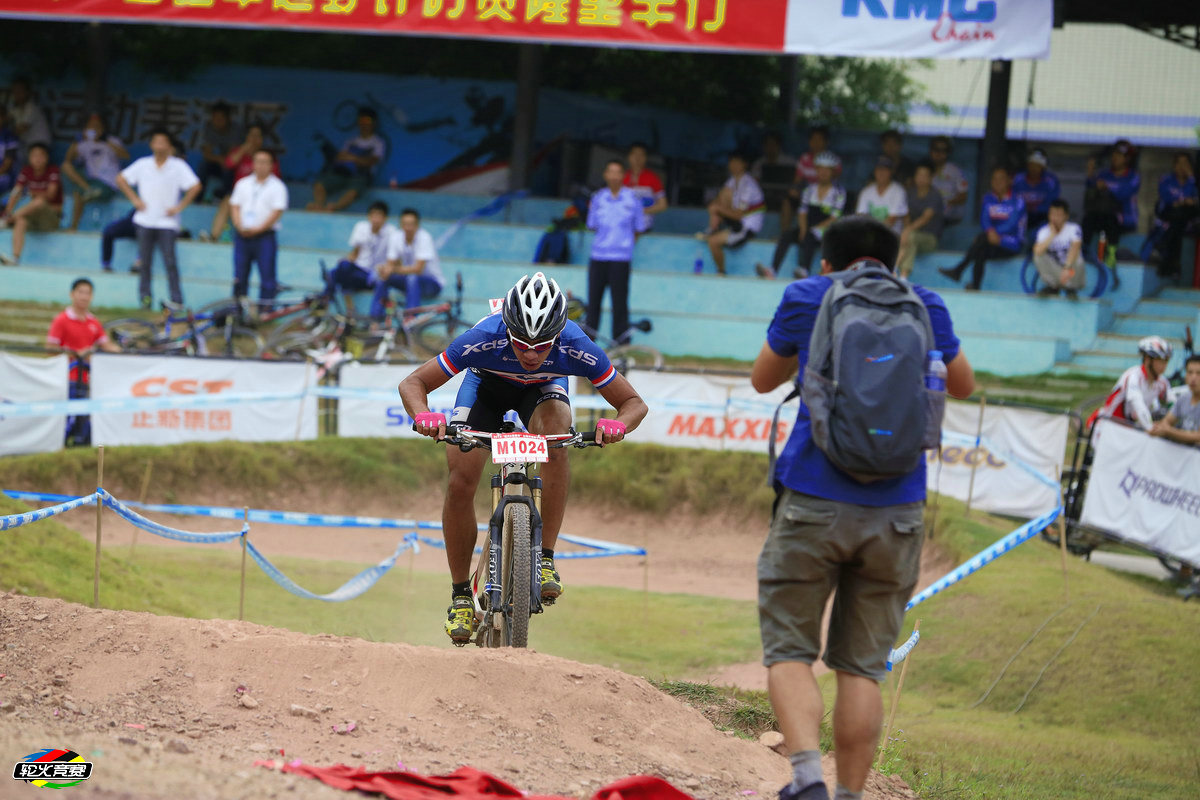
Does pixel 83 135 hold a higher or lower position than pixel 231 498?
higher

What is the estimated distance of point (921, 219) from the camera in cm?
1797

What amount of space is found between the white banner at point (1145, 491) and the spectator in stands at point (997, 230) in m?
5.95

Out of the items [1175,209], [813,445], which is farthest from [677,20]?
[813,445]

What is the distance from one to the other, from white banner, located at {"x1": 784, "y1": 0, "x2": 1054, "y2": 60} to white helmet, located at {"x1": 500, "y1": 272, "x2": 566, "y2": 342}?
37.8 ft

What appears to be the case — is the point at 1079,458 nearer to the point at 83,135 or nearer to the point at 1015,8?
the point at 1015,8

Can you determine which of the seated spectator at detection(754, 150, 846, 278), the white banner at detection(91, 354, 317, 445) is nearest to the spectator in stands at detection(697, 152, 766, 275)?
the seated spectator at detection(754, 150, 846, 278)

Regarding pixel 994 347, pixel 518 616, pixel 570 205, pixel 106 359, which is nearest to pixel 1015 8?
pixel 994 347

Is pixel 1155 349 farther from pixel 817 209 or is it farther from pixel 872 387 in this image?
pixel 872 387

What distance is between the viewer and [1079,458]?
1431 centimetres

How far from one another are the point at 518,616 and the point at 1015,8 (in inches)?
525

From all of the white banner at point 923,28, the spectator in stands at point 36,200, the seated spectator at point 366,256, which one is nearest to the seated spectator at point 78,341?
the seated spectator at point 366,256

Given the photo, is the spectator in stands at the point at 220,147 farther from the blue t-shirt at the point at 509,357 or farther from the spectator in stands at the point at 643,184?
the blue t-shirt at the point at 509,357

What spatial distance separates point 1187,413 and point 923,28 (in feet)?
23.3
